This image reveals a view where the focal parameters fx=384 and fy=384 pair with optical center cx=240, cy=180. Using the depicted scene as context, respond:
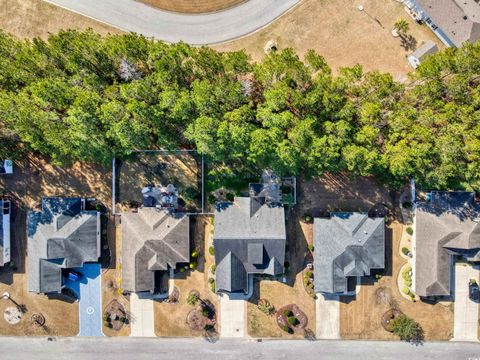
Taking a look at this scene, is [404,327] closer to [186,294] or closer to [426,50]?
[186,294]

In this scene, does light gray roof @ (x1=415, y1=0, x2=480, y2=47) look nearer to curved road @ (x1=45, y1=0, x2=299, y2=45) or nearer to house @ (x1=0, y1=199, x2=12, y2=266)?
curved road @ (x1=45, y1=0, x2=299, y2=45)

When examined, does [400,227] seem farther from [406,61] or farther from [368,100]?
[406,61]

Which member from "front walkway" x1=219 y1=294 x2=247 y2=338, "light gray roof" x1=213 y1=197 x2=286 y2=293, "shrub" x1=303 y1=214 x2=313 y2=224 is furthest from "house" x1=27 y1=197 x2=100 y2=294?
"shrub" x1=303 y1=214 x2=313 y2=224

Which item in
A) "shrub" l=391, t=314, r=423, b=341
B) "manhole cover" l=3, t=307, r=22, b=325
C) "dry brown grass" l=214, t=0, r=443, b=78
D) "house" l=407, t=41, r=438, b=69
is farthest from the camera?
"manhole cover" l=3, t=307, r=22, b=325

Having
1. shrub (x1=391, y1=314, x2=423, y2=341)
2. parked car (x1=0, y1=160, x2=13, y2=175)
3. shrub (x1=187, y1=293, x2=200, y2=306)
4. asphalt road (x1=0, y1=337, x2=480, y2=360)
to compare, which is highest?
parked car (x1=0, y1=160, x2=13, y2=175)

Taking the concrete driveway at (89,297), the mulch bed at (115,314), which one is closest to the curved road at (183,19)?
the concrete driveway at (89,297)

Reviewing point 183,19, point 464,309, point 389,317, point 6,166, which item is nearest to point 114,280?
point 6,166
